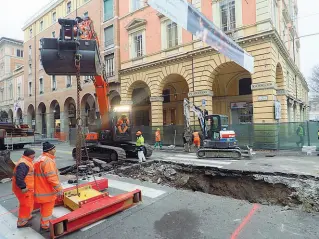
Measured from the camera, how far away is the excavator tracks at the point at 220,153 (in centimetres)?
1175

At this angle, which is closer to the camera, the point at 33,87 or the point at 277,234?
the point at 277,234

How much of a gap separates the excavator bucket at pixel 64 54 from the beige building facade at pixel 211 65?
11984 millimetres

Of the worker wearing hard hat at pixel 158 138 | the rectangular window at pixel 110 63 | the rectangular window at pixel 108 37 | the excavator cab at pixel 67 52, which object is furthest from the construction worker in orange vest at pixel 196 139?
the rectangular window at pixel 108 37

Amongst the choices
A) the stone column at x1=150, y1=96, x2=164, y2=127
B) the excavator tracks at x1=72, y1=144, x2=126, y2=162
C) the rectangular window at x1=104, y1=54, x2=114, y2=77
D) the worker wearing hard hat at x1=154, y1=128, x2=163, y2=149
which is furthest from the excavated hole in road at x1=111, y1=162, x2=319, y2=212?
the rectangular window at x1=104, y1=54, x2=114, y2=77

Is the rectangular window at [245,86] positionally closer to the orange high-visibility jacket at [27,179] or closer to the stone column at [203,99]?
the stone column at [203,99]

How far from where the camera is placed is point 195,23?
782 cm

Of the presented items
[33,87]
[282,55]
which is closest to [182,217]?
[282,55]

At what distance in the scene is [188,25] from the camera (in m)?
7.36

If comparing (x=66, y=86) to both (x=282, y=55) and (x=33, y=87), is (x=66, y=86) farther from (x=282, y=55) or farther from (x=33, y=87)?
(x=282, y=55)

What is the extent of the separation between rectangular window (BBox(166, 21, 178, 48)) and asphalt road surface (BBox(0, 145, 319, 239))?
16.0m

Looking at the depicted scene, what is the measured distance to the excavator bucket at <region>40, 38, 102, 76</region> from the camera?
6059 mm

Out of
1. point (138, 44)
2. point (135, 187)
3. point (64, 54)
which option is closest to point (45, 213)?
point (135, 187)

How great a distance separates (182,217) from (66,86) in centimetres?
2858

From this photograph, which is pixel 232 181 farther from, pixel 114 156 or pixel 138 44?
pixel 138 44
